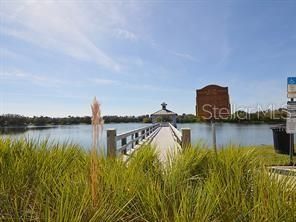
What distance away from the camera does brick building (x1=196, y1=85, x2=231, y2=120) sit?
6.18 metres

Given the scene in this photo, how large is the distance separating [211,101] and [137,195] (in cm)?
413

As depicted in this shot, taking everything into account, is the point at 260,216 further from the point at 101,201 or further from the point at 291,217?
the point at 101,201

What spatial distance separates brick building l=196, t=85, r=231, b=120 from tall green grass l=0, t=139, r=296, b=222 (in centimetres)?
253

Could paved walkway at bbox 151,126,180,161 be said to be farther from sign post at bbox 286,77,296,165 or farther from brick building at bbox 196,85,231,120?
sign post at bbox 286,77,296,165

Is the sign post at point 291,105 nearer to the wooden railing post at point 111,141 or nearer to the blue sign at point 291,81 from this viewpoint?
the blue sign at point 291,81

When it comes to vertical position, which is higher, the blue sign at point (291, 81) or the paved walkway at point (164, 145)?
the blue sign at point (291, 81)

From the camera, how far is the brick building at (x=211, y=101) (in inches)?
Result: 243

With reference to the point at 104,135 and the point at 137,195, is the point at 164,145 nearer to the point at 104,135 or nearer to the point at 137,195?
the point at 104,135

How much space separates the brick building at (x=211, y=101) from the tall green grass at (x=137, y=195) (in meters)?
2.53

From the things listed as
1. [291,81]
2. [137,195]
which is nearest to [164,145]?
[291,81]

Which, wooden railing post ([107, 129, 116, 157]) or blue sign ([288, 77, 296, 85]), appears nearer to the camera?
wooden railing post ([107, 129, 116, 157])

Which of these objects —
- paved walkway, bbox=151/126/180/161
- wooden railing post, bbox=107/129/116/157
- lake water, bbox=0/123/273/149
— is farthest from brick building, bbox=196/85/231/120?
wooden railing post, bbox=107/129/116/157

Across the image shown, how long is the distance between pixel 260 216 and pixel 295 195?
0.61 m

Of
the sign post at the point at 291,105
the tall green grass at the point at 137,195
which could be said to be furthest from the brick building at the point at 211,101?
the sign post at the point at 291,105
